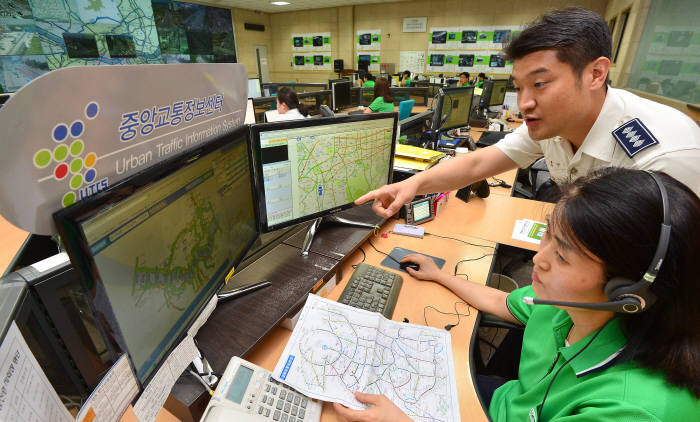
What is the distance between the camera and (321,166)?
3.70 feet

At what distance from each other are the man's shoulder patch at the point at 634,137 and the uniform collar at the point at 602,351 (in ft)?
2.28

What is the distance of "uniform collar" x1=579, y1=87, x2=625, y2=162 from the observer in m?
1.14

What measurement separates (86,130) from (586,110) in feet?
4.61

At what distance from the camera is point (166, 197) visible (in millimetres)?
574

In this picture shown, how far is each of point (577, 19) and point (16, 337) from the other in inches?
59.9

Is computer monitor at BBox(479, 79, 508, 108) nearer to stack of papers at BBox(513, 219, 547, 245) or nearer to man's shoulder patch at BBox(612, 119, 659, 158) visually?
stack of papers at BBox(513, 219, 547, 245)

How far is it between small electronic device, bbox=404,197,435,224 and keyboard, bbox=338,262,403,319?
0.46 meters

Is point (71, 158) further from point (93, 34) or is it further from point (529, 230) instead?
point (93, 34)

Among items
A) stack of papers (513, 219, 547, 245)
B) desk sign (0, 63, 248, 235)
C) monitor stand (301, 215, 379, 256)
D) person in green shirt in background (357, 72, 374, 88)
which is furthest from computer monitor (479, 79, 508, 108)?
desk sign (0, 63, 248, 235)

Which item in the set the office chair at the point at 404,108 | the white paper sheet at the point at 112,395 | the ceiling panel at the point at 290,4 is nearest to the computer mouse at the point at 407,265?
the white paper sheet at the point at 112,395

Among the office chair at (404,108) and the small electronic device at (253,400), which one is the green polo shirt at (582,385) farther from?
the office chair at (404,108)

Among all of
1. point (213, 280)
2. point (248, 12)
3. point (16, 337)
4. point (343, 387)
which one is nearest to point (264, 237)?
point (213, 280)

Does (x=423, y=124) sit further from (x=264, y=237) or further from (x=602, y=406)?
(x=602, y=406)

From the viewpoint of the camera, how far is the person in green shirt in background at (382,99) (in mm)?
4098
